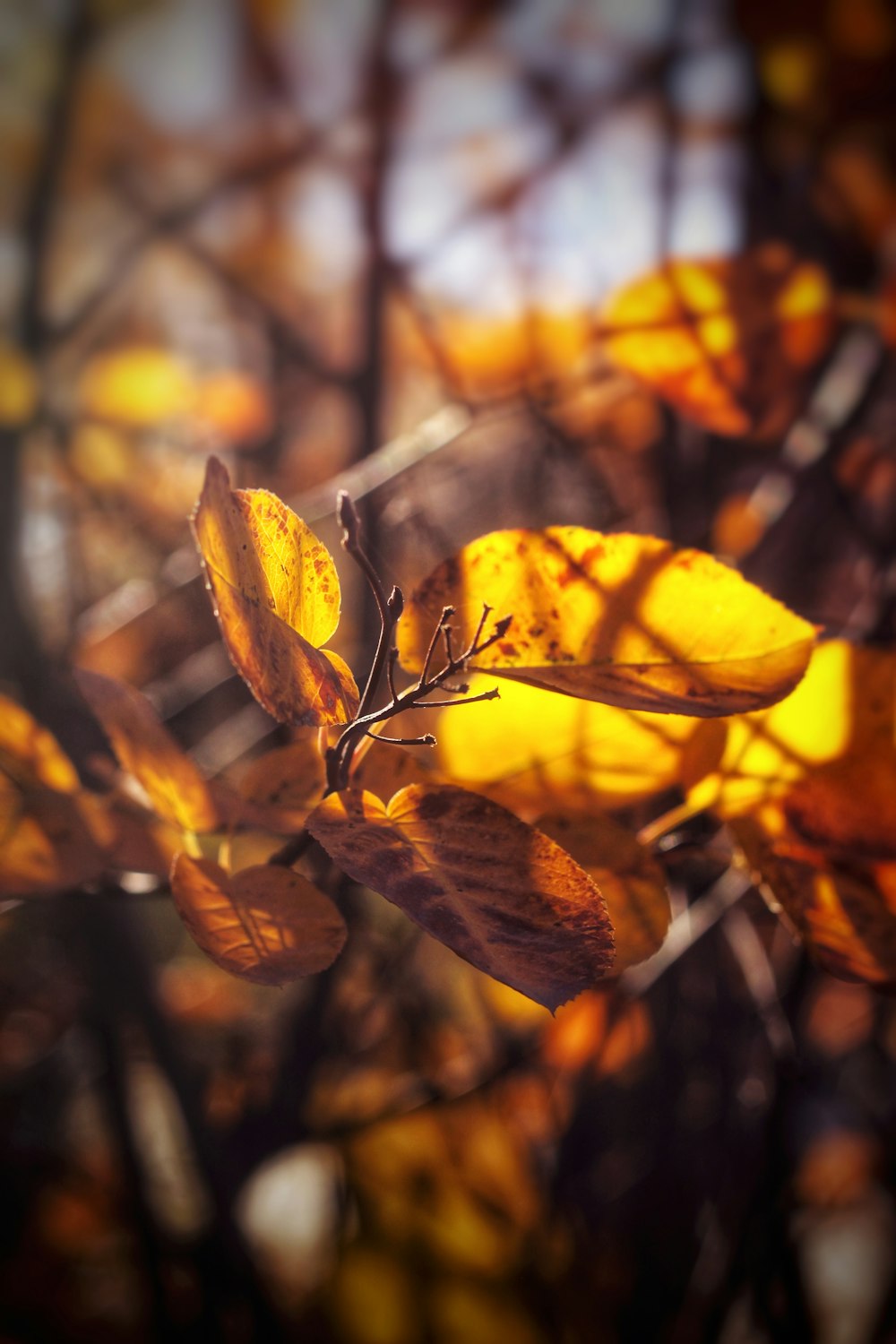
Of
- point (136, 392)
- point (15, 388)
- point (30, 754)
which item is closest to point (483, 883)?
point (30, 754)

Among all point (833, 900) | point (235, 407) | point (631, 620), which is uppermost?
point (235, 407)

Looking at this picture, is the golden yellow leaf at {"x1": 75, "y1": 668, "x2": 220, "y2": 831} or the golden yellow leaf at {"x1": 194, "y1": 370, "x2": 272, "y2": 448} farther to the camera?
the golden yellow leaf at {"x1": 194, "y1": 370, "x2": 272, "y2": 448}

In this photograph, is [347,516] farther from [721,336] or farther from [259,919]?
[721,336]

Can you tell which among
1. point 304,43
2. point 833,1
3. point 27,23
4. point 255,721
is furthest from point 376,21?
point 255,721

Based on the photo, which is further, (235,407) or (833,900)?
(235,407)

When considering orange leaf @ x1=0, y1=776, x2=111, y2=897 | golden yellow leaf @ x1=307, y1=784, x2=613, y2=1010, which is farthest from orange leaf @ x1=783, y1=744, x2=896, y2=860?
orange leaf @ x1=0, y1=776, x2=111, y2=897

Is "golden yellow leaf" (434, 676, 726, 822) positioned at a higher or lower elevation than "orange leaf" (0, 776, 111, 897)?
lower

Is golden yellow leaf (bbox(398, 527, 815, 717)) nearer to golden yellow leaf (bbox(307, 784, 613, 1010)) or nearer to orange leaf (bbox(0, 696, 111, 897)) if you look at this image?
golden yellow leaf (bbox(307, 784, 613, 1010))
